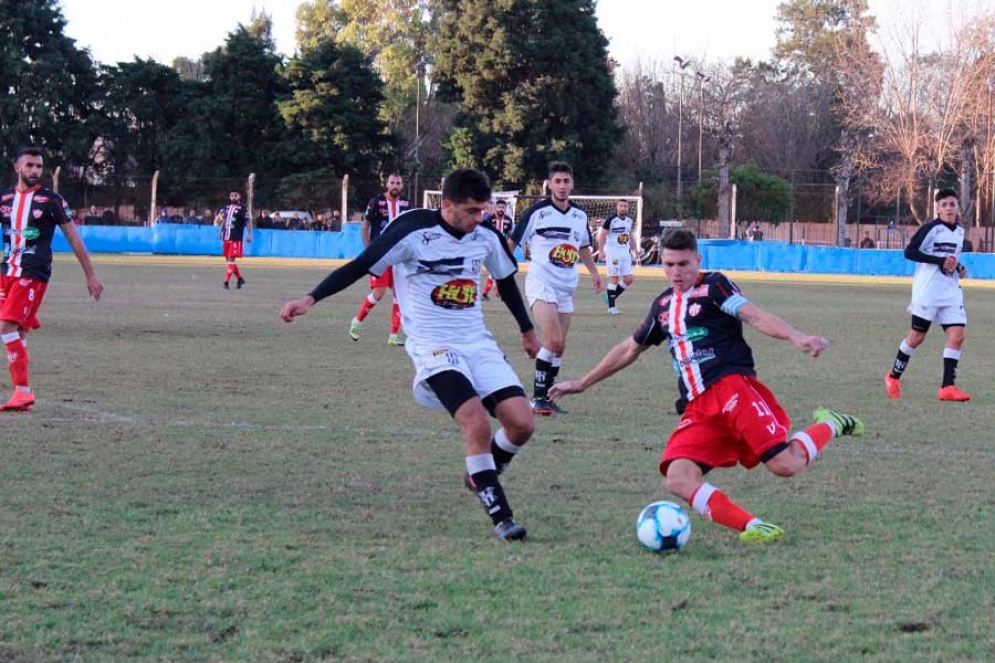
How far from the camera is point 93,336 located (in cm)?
1540

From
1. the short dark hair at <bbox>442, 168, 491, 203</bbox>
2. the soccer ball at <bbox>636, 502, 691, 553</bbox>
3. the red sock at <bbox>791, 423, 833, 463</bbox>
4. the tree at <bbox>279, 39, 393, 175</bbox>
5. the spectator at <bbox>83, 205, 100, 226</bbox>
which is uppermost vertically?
the tree at <bbox>279, 39, 393, 175</bbox>

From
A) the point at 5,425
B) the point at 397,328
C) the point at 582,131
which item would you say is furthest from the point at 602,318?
the point at 582,131

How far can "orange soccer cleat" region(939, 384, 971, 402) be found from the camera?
35.9ft

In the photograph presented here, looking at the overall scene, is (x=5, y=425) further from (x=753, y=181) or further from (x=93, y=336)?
(x=753, y=181)

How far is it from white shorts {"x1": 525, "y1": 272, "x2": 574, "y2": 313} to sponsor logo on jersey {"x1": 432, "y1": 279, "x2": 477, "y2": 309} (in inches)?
175

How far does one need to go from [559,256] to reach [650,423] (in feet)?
7.42

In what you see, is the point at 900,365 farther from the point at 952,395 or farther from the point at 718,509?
the point at 718,509

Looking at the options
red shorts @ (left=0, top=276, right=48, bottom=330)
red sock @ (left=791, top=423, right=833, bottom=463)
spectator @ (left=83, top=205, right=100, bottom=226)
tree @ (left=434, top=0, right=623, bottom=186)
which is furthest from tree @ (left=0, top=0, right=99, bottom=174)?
red sock @ (left=791, top=423, right=833, bottom=463)

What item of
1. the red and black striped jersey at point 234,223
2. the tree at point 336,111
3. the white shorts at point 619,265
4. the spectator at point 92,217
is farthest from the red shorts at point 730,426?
the tree at point 336,111

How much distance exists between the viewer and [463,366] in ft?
20.4

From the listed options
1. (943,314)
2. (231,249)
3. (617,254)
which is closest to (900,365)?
(943,314)

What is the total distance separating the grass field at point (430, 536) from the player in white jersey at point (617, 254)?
9942 millimetres

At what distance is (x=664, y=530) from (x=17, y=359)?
5.94 metres

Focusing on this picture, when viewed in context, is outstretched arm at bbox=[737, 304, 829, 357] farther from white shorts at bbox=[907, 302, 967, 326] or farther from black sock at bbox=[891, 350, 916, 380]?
white shorts at bbox=[907, 302, 967, 326]
